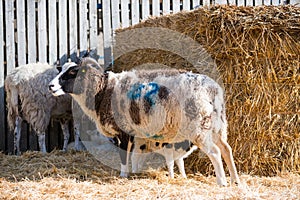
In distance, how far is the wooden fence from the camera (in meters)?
8.34

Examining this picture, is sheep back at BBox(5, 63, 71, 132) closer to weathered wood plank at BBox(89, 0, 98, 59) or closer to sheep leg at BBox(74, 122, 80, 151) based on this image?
sheep leg at BBox(74, 122, 80, 151)

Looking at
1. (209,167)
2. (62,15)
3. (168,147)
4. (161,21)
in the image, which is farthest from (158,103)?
(62,15)

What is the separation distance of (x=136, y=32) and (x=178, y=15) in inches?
41.3

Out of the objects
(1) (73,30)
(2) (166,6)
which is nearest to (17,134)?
(1) (73,30)

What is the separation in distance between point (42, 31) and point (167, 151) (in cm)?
396

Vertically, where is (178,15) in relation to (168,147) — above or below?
above

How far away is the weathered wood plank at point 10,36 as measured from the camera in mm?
8320

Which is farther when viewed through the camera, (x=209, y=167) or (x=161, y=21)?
(x=161, y=21)

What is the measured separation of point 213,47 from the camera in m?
5.92

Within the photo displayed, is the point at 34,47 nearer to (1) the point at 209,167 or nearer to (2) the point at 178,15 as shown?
(2) the point at 178,15

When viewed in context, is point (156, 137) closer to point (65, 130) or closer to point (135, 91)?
point (135, 91)

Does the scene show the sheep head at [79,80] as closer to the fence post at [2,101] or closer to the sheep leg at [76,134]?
the sheep leg at [76,134]

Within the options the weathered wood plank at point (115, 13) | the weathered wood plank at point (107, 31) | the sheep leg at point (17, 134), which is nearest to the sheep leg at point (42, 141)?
the sheep leg at point (17, 134)

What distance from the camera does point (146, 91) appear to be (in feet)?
18.3
